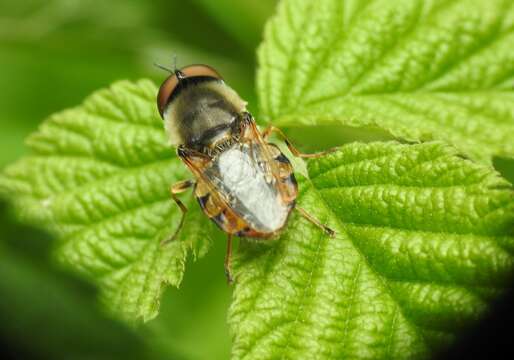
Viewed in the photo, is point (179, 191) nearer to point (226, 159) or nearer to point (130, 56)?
point (226, 159)

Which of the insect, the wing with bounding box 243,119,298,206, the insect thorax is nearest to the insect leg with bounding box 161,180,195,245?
the insect

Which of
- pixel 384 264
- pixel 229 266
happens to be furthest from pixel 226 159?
pixel 384 264

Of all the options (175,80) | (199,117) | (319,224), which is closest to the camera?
(319,224)

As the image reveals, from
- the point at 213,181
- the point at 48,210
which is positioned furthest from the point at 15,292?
the point at 48,210

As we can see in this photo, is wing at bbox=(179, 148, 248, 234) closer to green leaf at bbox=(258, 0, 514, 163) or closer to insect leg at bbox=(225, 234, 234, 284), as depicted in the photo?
insect leg at bbox=(225, 234, 234, 284)

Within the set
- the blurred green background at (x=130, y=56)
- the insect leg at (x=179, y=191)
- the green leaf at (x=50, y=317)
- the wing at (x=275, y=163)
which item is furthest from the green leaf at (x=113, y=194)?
the blurred green background at (x=130, y=56)

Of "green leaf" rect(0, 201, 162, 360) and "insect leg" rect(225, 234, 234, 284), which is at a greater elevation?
"insect leg" rect(225, 234, 234, 284)

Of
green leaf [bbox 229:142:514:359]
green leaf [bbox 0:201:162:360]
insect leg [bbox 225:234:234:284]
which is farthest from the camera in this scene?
insect leg [bbox 225:234:234:284]
